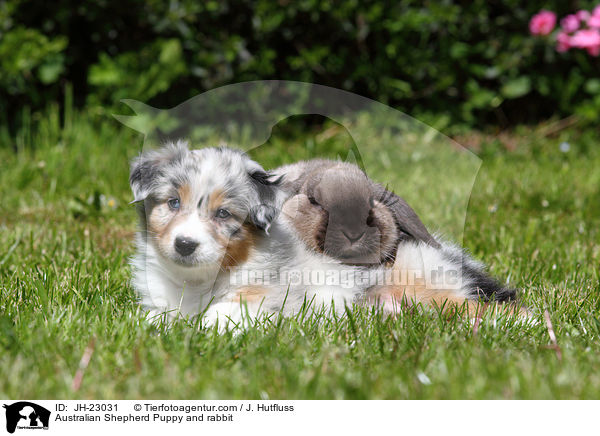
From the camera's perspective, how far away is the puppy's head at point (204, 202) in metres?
2.58

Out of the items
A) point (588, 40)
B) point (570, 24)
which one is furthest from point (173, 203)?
point (570, 24)

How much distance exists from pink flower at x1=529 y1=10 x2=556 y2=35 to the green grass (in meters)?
3.31

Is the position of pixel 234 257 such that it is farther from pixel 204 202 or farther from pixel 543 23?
pixel 543 23

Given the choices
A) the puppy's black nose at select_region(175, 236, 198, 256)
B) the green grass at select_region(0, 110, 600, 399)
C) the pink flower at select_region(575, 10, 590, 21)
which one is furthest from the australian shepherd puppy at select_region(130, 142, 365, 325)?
the pink flower at select_region(575, 10, 590, 21)

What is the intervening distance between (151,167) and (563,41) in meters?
6.06

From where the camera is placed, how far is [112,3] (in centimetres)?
659

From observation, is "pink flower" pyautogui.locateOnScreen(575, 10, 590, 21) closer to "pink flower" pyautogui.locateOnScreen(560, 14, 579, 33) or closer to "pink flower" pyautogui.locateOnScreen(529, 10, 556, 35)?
"pink flower" pyautogui.locateOnScreen(560, 14, 579, 33)

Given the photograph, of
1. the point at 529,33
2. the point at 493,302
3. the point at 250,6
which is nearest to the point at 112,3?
the point at 250,6

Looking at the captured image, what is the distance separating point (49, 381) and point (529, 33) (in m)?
7.10

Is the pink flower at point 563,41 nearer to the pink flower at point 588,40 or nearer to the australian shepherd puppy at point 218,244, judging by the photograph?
the pink flower at point 588,40

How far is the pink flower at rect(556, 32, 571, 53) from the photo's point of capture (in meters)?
7.34

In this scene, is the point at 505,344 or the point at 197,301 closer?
the point at 505,344

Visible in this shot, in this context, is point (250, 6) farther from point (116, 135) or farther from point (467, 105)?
point (467, 105)
